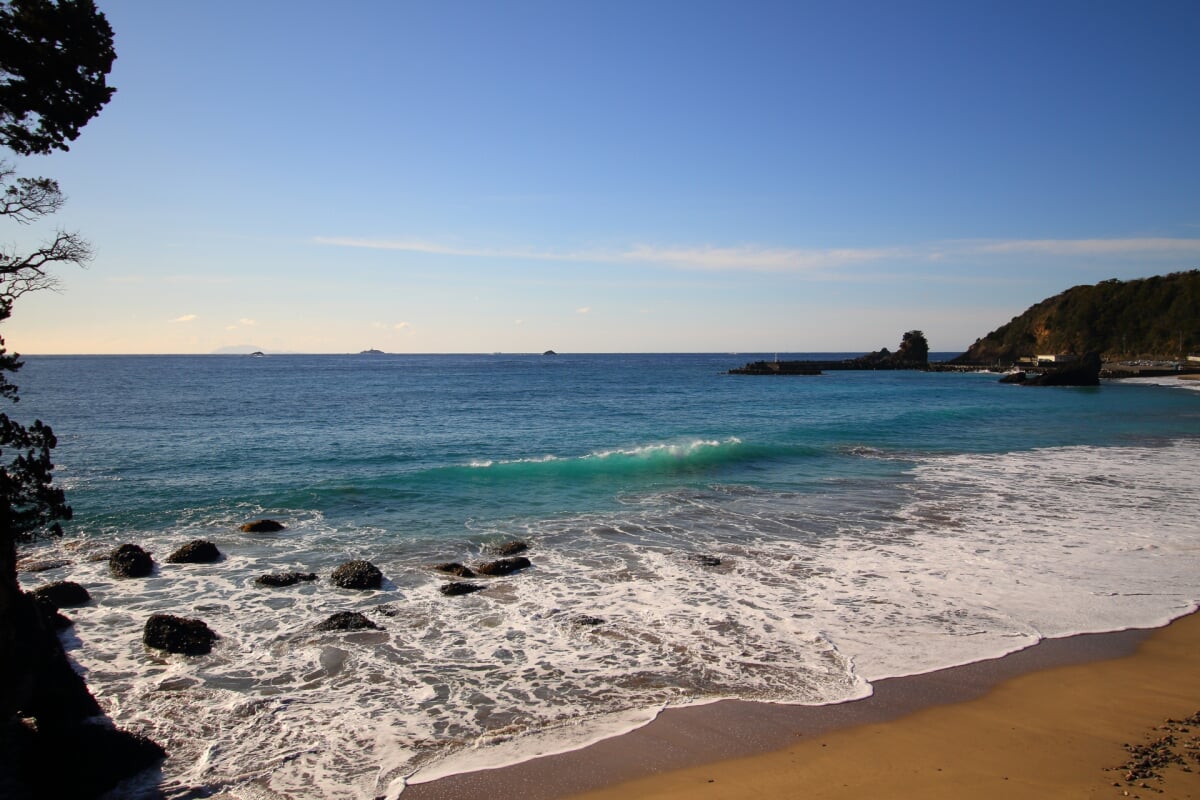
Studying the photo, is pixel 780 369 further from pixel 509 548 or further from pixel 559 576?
pixel 559 576

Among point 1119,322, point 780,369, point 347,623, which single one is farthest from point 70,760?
point 1119,322

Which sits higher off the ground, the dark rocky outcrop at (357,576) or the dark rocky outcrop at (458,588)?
the dark rocky outcrop at (357,576)

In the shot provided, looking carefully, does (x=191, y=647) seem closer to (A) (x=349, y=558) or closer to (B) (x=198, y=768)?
(B) (x=198, y=768)

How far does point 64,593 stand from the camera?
40.3 ft

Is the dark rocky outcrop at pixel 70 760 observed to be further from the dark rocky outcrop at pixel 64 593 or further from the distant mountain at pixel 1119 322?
the distant mountain at pixel 1119 322

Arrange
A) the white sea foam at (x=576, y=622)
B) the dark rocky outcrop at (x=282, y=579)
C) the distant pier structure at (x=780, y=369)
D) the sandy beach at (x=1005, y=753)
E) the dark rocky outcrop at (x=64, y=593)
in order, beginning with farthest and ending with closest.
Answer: the distant pier structure at (x=780, y=369)
the dark rocky outcrop at (x=282, y=579)
the dark rocky outcrop at (x=64, y=593)
the white sea foam at (x=576, y=622)
the sandy beach at (x=1005, y=753)

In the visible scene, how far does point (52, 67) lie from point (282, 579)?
Answer: 9.65m

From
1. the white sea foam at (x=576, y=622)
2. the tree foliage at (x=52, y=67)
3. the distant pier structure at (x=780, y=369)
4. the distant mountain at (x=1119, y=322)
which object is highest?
the distant mountain at (x=1119, y=322)

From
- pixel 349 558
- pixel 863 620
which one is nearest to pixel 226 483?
pixel 349 558

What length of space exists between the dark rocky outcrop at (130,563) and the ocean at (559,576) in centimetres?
31

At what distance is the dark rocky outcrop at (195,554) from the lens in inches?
594

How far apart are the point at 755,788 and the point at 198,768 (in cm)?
615

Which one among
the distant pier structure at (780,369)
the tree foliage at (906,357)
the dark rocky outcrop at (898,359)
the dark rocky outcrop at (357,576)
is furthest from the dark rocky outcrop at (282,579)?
the tree foliage at (906,357)

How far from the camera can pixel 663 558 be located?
15555mm
